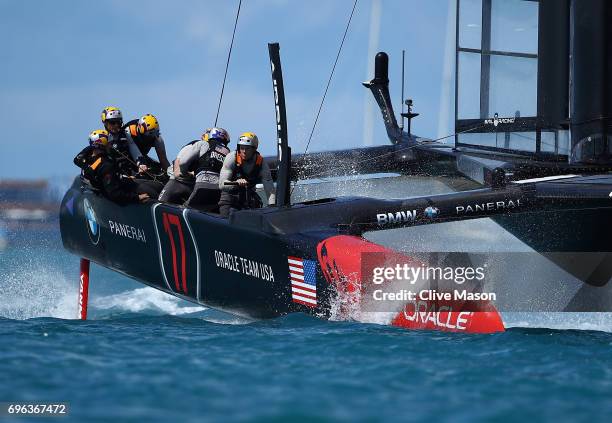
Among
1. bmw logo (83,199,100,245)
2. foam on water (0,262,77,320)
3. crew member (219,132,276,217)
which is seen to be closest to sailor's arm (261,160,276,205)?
crew member (219,132,276,217)

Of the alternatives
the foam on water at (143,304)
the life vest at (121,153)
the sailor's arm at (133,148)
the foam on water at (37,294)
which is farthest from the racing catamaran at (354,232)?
the foam on water at (143,304)

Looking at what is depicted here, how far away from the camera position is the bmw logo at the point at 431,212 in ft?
20.1

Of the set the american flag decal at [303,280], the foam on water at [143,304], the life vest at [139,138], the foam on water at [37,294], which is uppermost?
the life vest at [139,138]

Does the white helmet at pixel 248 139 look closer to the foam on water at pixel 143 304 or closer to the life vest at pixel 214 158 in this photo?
the life vest at pixel 214 158

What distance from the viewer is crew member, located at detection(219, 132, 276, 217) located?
6.99 metres

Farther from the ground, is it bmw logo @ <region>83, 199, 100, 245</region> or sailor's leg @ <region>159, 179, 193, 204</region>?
sailor's leg @ <region>159, 179, 193, 204</region>

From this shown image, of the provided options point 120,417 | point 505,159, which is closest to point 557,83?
point 505,159

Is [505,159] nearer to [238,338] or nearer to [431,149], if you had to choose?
[431,149]

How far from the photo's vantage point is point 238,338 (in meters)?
5.32

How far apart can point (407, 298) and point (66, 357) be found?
1863 mm

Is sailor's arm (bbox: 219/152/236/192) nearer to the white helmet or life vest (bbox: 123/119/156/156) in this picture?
the white helmet

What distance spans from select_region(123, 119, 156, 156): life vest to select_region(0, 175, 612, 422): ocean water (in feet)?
7.52

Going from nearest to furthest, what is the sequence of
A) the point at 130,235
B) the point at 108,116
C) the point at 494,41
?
the point at 130,235
the point at 108,116
the point at 494,41

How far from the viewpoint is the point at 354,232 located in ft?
19.9
